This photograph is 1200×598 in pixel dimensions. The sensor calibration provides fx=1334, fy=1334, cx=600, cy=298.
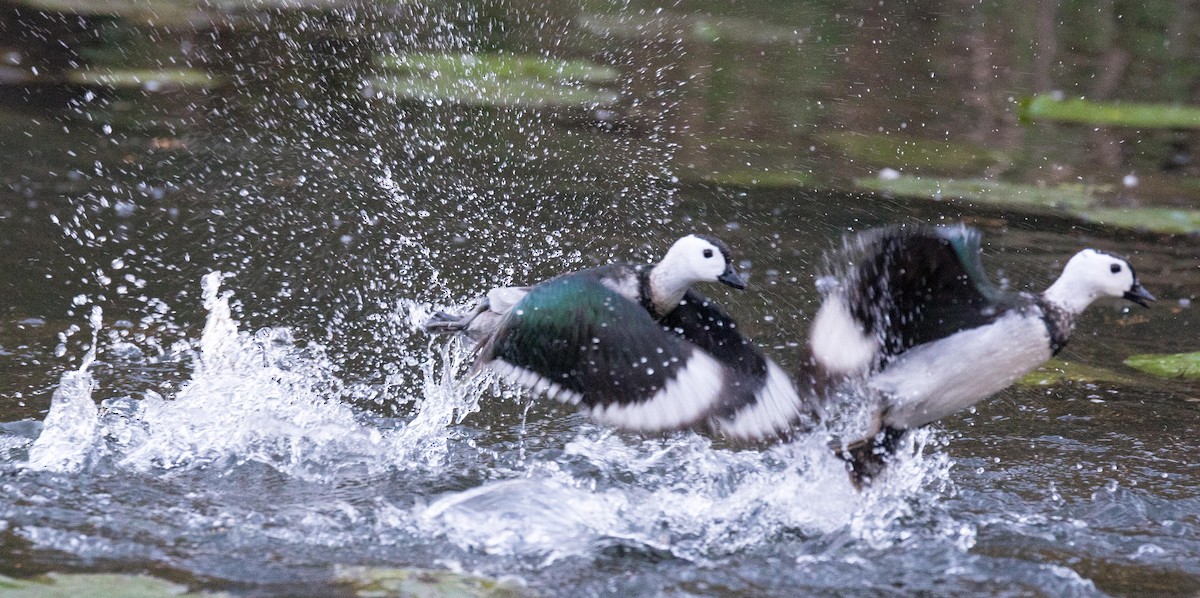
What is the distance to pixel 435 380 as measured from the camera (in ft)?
15.4

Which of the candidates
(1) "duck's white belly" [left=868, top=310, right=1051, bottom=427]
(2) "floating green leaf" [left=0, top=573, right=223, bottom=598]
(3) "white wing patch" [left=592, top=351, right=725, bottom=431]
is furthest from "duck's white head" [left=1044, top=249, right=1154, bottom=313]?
(2) "floating green leaf" [left=0, top=573, right=223, bottom=598]

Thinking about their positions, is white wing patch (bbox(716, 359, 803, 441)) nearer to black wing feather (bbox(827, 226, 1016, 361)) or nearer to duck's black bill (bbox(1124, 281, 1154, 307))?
black wing feather (bbox(827, 226, 1016, 361))

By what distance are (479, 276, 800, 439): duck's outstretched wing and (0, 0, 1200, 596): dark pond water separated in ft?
1.13

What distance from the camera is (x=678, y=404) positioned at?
3.47 m

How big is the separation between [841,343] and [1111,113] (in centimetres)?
571

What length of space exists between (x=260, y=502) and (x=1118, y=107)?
7.01 m

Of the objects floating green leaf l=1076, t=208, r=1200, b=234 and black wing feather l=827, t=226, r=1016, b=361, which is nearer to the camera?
black wing feather l=827, t=226, r=1016, b=361

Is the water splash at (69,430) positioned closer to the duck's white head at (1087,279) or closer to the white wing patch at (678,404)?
the white wing patch at (678,404)

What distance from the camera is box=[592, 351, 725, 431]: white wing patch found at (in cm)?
346

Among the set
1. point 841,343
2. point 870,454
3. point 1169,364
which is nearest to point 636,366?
point 841,343

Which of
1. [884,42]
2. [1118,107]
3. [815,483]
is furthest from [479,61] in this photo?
[815,483]

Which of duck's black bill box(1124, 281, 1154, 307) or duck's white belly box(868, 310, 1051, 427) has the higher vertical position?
duck's black bill box(1124, 281, 1154, 307)

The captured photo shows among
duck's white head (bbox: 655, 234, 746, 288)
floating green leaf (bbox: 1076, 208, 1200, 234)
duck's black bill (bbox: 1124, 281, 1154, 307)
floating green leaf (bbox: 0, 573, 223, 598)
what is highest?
floating green leaf (bbox: 1076, 208, 1200, 234)

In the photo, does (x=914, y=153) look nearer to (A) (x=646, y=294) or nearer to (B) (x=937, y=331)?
(B) (x=937, y=331)
